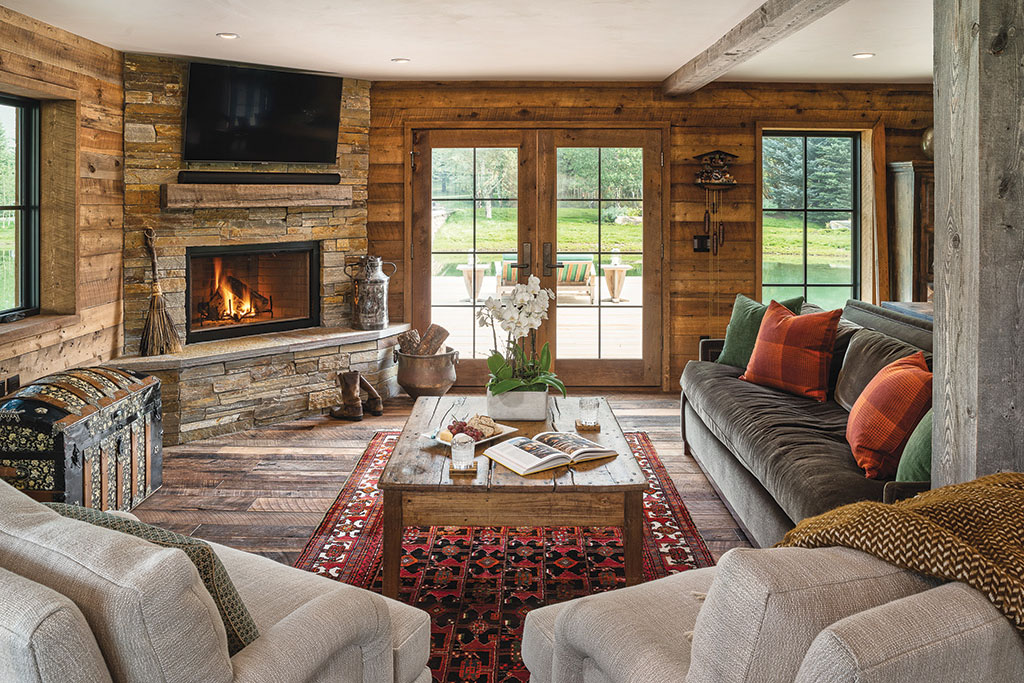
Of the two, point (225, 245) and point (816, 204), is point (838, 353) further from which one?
point (225, 245)

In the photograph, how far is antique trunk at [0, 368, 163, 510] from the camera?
3.48 metres

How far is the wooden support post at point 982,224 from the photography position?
2.12 meters

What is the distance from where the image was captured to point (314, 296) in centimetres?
623

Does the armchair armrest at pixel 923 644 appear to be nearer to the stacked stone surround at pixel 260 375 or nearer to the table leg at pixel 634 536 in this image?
the table leg at pixel 634 536

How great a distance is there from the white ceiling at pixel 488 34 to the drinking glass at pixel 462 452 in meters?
2.12

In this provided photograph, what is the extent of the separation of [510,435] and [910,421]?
1.45m

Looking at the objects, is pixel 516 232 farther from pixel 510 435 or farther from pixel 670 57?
pixel 510 435

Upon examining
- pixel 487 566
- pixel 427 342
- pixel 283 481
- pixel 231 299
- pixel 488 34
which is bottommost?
pixel 487 566

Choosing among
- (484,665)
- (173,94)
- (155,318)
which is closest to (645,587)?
(484,665)

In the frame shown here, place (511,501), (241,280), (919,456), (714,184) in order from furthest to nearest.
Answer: (714,184) < (241,280) < (511,501) < (919,456)

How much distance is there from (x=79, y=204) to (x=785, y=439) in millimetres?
3758

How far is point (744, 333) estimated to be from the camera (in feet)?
15.9

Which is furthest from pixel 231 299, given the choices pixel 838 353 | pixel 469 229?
pixel 838 353

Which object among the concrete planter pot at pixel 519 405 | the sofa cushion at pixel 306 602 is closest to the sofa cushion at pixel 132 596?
the sofa cushion at pixel 306 602
